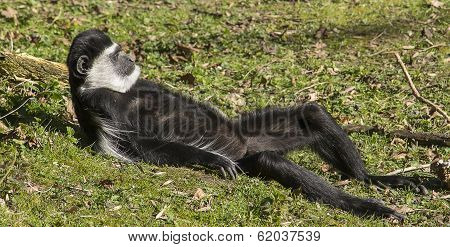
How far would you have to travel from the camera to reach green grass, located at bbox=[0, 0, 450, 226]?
663 centimetres

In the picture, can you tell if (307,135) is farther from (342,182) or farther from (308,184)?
(308,184)

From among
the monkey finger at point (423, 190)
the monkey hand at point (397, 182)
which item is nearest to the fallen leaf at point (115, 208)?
the monkey hand at point (397, 182)

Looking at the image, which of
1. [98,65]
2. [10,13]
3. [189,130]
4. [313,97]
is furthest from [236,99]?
[10,13]

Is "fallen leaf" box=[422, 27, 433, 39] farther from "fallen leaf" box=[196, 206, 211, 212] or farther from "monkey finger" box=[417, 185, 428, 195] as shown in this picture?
"fallen leaf" box=[196, 206, 211, 212]

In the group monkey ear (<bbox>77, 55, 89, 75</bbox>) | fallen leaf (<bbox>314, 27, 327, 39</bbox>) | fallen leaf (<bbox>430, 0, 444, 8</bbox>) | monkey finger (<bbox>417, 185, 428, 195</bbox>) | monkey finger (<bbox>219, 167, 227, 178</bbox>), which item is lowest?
fallen leaf (<bbox>314, 27, 327, 39</bbox>)

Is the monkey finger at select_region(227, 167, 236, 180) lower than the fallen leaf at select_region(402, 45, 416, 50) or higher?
higher

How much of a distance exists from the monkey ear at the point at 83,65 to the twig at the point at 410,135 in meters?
3.29

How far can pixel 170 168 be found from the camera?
7.58 m

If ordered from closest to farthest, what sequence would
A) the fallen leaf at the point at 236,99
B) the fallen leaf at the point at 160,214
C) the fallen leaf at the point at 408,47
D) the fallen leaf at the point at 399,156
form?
the fallen leaf at the point at 160,214 → the fallen leaf at the point at 399,156 → the fallen leaf at the point at 236,99 → the fallen leaf at the point at 408,47

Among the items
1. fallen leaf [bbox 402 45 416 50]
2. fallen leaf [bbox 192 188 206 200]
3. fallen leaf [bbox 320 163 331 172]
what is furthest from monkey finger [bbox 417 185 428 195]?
fallen leaf [bbox 402 45 416 50]

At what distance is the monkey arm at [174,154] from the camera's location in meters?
7.59

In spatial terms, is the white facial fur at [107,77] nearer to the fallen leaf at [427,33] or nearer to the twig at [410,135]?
the twig at [410,135]

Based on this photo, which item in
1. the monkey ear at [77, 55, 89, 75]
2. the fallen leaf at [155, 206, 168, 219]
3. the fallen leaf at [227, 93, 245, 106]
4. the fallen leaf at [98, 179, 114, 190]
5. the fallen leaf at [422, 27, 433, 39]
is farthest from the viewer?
the fallen leaf at [422, 27, 433, 39]

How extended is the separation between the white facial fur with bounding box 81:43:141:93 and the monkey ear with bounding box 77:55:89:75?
54 mm
